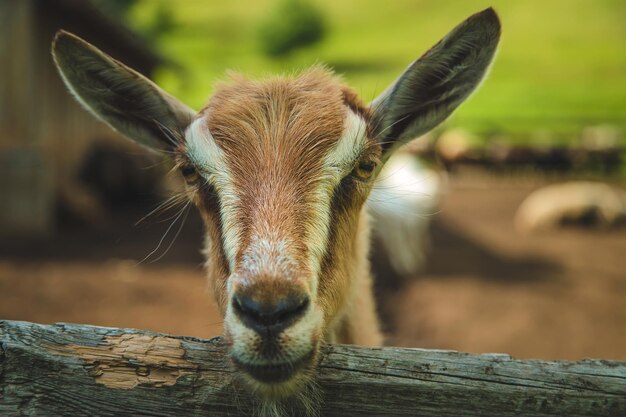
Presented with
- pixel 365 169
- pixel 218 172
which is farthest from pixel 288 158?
pixel 365 169

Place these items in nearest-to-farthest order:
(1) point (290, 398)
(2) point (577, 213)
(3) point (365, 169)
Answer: (1) point (290, 398) < (3) point (365, 169) < (2) point (577, 213)

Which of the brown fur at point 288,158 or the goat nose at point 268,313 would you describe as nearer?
the goat nose at point 268,313

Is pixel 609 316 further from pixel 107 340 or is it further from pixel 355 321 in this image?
pixel 107 340

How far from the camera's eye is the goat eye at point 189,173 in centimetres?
290

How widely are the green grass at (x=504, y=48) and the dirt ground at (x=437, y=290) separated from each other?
24.1 metres

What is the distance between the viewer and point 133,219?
16016 mm

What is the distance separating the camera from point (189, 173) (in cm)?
293

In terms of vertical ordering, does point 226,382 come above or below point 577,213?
below

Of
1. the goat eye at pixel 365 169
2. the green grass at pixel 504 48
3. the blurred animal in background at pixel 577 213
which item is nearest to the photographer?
the goat eye at pixel 365 169

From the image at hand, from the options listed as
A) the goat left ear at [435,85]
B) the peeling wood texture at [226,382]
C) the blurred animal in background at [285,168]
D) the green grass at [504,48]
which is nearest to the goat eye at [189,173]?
the blurred animal in background at [285,168]

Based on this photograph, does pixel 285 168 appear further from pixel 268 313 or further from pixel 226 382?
pixel 226 382

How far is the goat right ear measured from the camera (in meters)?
3.01

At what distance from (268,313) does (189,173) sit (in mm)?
1276

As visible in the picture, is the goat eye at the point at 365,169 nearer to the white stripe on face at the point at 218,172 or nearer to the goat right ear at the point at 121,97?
the white stripe on face at the point at 218,172
